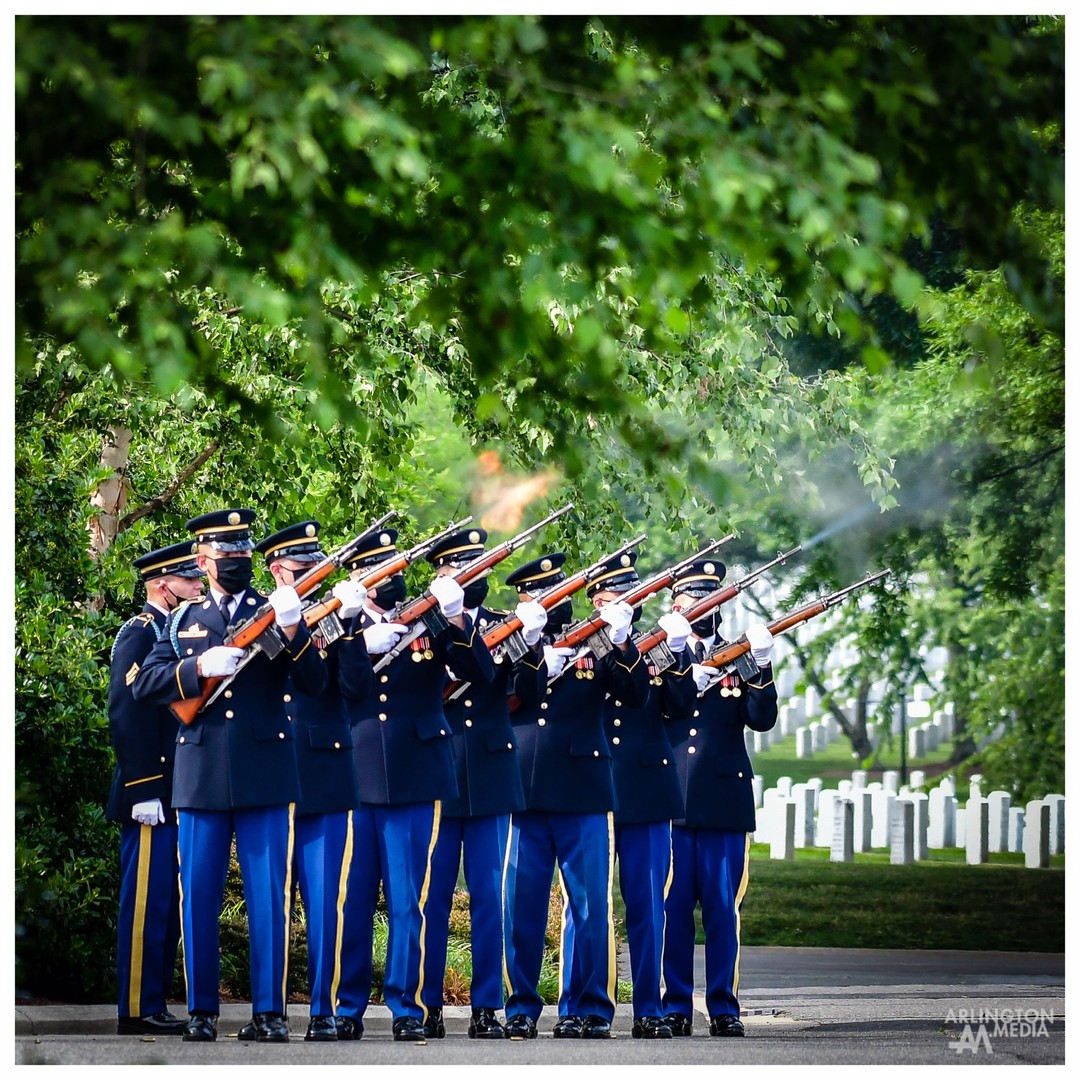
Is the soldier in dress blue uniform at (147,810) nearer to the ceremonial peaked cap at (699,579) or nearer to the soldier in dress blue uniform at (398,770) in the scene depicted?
the soldier in dress blue uniform at (398,770)

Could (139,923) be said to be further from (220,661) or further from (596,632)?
(596,632)

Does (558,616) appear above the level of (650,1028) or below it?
above

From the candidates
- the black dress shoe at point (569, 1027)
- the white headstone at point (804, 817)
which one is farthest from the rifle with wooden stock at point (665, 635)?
the white headstone at point (804, 817)

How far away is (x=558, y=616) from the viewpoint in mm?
10031

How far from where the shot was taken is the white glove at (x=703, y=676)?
409 inches

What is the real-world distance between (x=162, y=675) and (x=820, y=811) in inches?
520

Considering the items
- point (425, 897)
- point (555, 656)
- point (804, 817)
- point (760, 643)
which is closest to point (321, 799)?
point (425, 897)

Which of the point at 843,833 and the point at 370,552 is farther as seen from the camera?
the point at 843,833

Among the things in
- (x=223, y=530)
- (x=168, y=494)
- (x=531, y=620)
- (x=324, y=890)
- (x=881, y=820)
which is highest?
(x=168, y=494)

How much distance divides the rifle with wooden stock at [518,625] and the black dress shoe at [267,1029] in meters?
1.75

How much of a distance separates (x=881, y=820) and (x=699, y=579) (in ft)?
36.6

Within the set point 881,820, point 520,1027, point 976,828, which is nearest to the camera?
point 520,1027

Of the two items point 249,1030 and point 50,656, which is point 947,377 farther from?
point 249,1030

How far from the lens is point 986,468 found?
1703 centimetres
